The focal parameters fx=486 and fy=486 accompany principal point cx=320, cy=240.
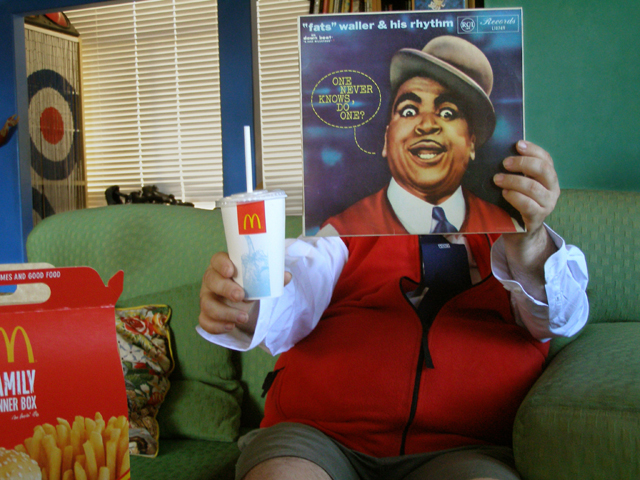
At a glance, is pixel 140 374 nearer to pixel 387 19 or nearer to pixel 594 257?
pixel 387 19

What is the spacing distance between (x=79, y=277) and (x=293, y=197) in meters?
2.80

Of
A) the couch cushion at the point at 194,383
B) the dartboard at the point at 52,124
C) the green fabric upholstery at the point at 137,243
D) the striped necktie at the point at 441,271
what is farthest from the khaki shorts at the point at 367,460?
the dartboard at the point at 52,124

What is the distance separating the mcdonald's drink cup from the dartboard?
127 inches

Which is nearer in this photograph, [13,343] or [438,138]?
[13,343]

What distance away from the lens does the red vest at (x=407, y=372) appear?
89cm

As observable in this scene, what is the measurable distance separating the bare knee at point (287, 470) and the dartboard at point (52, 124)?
10.7 ft

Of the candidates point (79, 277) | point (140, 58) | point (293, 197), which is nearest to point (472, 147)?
point (79, 277)

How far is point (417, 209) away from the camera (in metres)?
0.76

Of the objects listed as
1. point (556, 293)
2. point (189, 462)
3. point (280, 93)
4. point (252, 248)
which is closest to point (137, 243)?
point (189, 462)

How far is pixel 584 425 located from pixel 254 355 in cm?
85

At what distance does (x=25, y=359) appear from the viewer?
51 cm

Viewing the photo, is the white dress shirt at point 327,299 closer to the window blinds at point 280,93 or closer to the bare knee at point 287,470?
the bare knee at point 287,470

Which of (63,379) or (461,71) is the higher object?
(461,71)

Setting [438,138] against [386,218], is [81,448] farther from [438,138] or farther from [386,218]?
[438,138]
